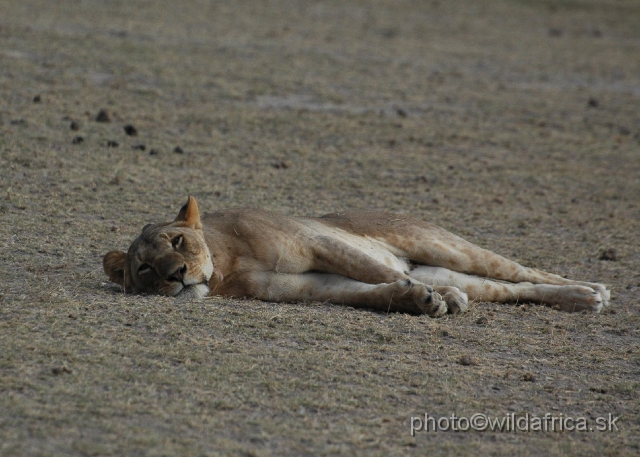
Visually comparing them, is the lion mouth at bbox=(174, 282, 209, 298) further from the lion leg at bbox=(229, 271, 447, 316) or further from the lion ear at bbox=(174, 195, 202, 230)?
the lion ear at bbox=(174, 195, 202, 230)

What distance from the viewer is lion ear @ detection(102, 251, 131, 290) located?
5.98 metres

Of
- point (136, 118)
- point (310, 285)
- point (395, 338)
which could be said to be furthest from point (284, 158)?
point (395, 338)

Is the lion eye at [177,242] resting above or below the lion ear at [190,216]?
below

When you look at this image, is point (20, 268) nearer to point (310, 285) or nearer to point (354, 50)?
point (310, 285)

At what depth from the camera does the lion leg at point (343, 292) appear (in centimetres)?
587

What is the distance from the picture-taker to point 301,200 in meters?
9.17

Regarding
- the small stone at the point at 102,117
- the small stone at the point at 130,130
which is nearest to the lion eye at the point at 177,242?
the small stone at the point at 130,130

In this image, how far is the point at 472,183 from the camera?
10.5m

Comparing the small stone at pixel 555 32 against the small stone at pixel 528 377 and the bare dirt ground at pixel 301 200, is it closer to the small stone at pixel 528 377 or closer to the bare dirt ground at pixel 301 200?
the bare dirt ground at pixel 301 200

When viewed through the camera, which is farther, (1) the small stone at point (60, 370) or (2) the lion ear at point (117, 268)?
(2) the lion ear at point (117, 268)

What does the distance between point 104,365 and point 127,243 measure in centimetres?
284

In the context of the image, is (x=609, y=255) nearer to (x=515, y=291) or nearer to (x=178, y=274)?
(x=515, y=291)

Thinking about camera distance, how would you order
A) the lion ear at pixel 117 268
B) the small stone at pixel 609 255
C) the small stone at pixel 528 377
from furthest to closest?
1. the small stone at pixel 609 255
2. the lion ear at pixel 117 268
3. the small stone at pixel 528 377

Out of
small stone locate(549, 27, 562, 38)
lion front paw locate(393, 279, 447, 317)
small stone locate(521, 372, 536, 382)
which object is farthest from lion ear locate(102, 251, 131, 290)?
small stone locate(549, 27, 562, 38)
